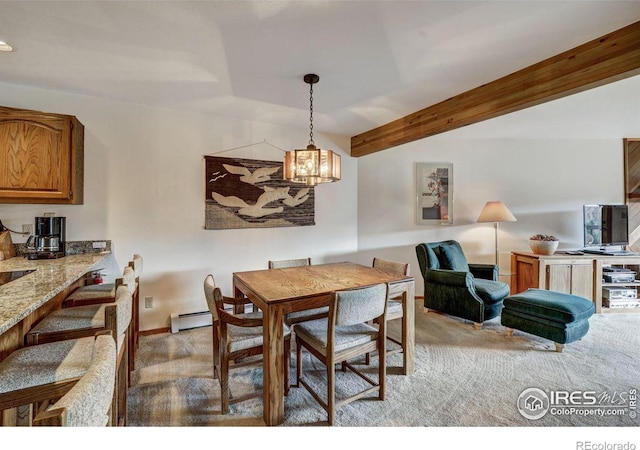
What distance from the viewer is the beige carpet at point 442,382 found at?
1794mm

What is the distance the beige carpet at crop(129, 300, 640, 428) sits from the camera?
1.79 m

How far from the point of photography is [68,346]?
4.56 feet

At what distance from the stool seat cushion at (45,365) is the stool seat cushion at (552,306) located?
3359 millimetres

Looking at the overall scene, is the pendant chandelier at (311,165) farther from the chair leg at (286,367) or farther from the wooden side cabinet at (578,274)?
the wooden side cabinet at (578,274)

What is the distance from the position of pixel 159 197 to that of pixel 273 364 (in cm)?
224

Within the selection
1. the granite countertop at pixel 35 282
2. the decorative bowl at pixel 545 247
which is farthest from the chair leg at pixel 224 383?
the decorative bowl at pixel 545 247

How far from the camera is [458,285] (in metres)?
3.24

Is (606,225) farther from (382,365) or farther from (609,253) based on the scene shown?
(382,365)

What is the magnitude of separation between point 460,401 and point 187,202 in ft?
10.0

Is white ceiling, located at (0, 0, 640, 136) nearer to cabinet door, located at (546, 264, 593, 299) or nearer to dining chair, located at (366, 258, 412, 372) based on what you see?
dining chair, located at (366, 258, 412, 372)

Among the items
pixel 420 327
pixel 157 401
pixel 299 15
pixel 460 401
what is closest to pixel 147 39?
pixel 299 15

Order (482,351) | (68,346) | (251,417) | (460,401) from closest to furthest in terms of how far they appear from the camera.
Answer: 1. (68,346)
2. (251,417)
3. (460,401)
4. (482,351)

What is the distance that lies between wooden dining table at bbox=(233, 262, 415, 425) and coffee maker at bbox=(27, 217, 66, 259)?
159cm
